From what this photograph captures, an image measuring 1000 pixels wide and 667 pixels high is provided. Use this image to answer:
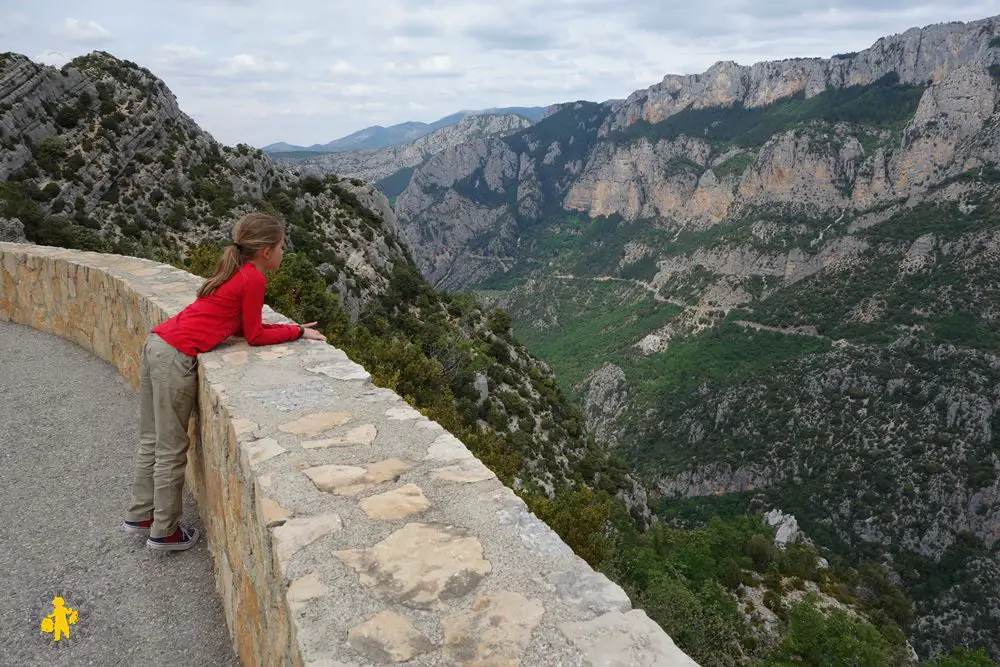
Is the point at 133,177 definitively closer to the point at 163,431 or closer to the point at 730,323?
the point at 163,431

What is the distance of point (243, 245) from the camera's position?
13.5 feet

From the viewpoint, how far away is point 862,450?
172 ft

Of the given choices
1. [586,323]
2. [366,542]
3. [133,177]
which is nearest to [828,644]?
[366,542]

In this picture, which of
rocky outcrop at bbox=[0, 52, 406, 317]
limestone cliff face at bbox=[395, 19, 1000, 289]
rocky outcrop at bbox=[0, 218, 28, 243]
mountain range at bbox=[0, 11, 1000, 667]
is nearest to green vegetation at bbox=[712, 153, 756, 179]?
limestone cliff face at bbox=[395, 19, 1000, 289]

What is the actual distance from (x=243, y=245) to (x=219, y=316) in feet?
1.86

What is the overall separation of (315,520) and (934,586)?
5573cm

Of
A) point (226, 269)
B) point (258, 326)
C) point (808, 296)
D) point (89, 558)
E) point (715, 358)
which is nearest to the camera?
point (89, 558)

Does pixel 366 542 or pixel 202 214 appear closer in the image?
pixel 366 542

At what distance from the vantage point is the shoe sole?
3891 mm

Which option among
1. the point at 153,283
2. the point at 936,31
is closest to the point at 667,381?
the point at 153,283

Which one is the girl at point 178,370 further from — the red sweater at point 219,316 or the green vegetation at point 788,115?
the green vegetation at point 788,115

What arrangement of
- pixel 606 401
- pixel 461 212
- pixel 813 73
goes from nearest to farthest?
pixel 606 401
pixel 813 73
pixel 461 212

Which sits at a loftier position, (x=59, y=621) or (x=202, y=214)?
(x=202, y=214)

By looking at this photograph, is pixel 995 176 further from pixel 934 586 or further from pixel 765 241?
pixel 934 586
